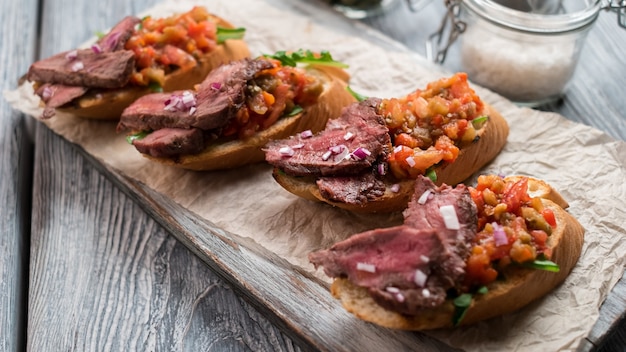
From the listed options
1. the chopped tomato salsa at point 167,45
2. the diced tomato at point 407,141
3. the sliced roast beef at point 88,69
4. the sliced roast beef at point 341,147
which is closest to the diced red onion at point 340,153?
the sliced roast beef at point 341,147

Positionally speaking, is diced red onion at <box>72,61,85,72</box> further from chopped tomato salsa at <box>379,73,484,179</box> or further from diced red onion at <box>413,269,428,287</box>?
diced red onion at <box>413,269,428,287</box>

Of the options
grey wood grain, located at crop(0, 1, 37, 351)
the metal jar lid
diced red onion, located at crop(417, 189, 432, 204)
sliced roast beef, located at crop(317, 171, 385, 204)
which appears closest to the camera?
diced red onion, located at crop(417, 189, 432, 204)

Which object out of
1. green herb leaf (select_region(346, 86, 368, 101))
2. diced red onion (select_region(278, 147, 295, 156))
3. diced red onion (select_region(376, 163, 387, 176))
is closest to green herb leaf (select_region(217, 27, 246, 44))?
green herb leaf (select_region(346, 86, 368, 101))

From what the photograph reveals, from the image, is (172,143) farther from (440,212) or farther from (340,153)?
(440,212)

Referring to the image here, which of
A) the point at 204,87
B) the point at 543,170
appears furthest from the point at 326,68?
the point at 543,170

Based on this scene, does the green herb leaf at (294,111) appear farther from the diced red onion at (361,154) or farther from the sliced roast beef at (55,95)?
the sliced roast beef at (55,95)

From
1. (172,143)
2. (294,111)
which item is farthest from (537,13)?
(172,143)
